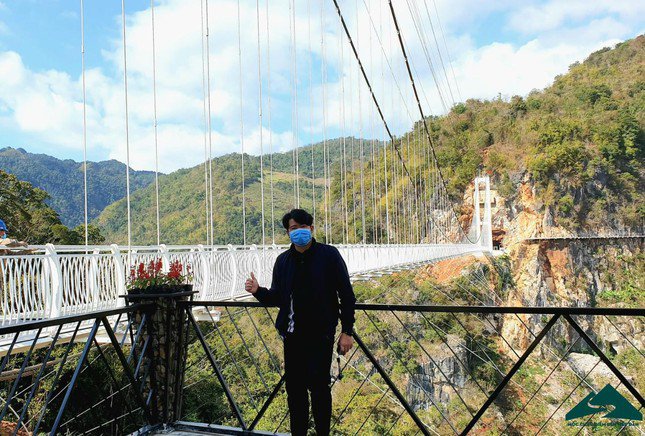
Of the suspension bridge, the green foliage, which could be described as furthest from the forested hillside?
the green foliage

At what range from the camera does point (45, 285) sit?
450 cm

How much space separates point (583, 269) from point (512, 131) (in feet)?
28.8

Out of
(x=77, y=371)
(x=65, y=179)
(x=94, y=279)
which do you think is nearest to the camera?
(x=77, y=371)

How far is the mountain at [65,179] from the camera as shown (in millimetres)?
41000

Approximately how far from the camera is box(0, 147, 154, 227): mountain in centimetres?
4100

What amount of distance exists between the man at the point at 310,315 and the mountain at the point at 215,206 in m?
18.1

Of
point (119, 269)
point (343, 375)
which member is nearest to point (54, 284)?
point (119, 269)

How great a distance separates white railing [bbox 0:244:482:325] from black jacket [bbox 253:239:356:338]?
1750 millimetres

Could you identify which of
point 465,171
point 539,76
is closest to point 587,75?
point 539,76

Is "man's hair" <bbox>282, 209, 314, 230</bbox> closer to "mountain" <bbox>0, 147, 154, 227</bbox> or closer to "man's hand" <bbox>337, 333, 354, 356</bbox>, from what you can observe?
"man's hand" <bbox>337, 333, 354, 356</bbox>

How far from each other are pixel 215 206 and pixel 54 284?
22033 mm

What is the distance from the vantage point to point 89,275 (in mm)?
4875

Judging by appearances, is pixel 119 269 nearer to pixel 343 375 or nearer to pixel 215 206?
pixel 343 375

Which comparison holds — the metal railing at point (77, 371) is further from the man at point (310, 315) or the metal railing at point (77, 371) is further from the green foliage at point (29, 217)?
the green foliage at point (29, 217)
